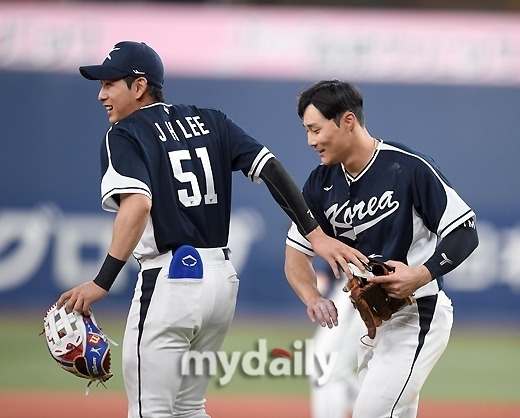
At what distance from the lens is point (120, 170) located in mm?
3641

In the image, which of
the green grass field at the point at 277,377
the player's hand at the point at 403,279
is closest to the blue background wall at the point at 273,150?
the green grass field at the point at 277,377

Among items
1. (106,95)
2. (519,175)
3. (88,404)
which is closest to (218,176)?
(106,95)

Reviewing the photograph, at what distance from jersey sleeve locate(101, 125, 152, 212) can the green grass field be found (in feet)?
7.52

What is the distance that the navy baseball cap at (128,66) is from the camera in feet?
12.7

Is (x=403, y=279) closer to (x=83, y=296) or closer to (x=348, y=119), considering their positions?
(x=348, y=119)

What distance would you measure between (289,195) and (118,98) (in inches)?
32.5

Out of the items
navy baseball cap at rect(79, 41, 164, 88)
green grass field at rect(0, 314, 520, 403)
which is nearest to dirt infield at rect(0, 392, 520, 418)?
green grass field at rect(0, 314, 520, 403)

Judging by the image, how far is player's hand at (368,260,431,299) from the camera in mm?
3590

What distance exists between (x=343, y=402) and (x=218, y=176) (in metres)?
1.73

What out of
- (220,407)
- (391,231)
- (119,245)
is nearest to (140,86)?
(119,245)

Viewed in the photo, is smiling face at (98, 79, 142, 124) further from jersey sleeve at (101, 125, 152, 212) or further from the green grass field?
the green grass field

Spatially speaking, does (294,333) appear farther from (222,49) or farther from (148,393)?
(148,393)

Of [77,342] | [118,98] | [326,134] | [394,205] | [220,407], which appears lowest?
[220,407]

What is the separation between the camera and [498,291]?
9828 mm
